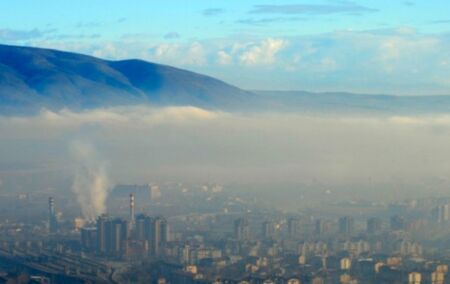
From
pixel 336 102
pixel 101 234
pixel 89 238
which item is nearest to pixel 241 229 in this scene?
pixel 101 234

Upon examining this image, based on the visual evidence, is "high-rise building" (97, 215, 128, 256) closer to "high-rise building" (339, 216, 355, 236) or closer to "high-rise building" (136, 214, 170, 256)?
"high-rise building" (136, 214, 170, 256)

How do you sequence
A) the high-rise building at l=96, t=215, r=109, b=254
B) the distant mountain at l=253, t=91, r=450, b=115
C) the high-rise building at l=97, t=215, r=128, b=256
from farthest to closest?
1. the distant mountain at l=253, t=91, r=450, b=115
2. the high-rise building at l=96, t=215, r=109, b=254
3. the high-rise building at l=97, t=215, r=128, b=256

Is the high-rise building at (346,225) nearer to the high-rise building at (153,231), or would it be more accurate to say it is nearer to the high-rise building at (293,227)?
the high-rise building at (293,227)

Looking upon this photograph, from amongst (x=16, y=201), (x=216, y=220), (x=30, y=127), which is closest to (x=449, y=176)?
(x=216, y=220)

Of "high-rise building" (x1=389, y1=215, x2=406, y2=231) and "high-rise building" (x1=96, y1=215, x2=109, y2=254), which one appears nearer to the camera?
"high-rise building" (x1=96, y1=215, x2=109, y2=254)

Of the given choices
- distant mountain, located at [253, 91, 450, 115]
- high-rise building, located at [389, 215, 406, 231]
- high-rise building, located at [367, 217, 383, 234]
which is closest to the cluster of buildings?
high-rise building, located at [367, 217, 383, 234]

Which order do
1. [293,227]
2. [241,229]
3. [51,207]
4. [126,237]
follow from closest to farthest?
[126,237]
[241,229]
[293,227]
[51,207]

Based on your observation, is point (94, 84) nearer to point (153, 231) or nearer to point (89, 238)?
point (89, 238)
